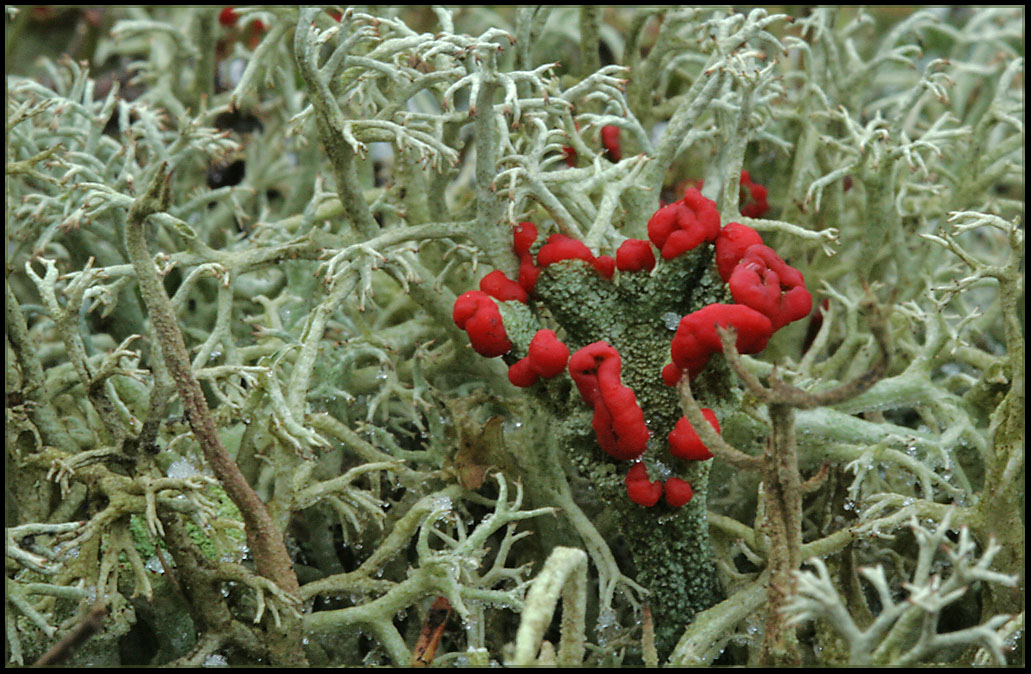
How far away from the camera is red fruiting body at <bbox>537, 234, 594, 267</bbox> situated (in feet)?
4.12

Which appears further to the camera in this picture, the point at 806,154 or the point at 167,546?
the point at 806,154

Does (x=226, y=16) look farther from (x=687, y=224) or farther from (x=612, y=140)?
(x=687, y=224)

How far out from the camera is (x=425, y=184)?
167 cm

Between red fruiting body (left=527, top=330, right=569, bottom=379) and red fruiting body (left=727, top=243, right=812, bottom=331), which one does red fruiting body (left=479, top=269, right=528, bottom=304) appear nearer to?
red fruiting body (left=527, top=330, right=569, bottom=379)

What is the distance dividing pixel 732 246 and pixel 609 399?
9.2 inches

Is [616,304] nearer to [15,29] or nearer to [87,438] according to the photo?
[87,438]

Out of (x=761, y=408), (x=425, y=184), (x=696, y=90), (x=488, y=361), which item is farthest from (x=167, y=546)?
(x=696, y=90)

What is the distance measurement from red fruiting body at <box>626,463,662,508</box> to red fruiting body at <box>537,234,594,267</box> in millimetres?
277

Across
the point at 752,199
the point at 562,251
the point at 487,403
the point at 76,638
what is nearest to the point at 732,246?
the point at 562,251

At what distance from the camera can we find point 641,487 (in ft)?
3.94

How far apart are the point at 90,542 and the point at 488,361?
26.3 inches

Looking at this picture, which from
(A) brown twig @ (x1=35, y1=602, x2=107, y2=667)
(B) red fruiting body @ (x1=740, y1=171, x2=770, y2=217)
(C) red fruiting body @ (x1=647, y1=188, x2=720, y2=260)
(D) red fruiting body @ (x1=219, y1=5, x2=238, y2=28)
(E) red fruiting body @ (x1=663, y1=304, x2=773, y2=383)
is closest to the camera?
(A) brown twig @ (x1=35, y1=602, x2=107, y2=667)

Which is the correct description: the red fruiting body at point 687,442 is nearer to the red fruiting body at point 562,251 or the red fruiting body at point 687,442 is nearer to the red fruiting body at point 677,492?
the red fruiting body at point 677,492

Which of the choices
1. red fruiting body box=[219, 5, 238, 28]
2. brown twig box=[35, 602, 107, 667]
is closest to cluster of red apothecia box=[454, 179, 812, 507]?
brown twig box=[35, 602, 107, 667]
